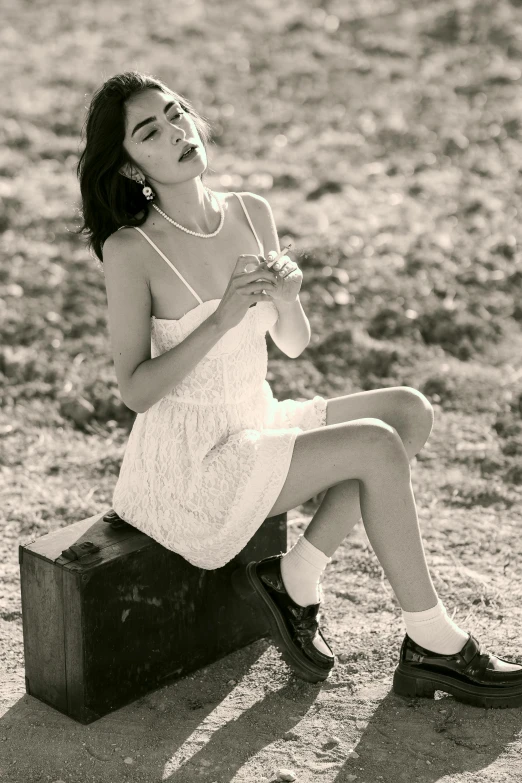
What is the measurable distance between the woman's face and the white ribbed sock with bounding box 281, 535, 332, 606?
1055 millimetres

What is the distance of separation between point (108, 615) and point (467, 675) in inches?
36.7

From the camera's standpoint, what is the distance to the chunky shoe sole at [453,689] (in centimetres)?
288

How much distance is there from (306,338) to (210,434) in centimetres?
50

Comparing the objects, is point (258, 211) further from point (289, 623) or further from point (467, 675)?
point (467, 675)

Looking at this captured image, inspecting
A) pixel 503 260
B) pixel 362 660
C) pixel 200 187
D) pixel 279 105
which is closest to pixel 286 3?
pixel 279 105

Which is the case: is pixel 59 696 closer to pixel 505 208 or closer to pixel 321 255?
pixel 321 255

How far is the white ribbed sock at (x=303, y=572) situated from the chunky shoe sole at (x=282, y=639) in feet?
0.21

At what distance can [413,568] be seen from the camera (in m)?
2.86

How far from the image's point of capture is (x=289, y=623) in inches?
118

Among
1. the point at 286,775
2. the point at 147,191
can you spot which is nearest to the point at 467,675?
the point at 286,775

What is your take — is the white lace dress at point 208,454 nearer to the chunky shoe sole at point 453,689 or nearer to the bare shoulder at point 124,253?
the bare shoulder at point 124,253

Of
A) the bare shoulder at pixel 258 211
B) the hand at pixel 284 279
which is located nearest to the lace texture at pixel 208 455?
the hand at pixel 284 279

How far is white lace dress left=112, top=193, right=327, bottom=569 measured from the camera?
2887 mm

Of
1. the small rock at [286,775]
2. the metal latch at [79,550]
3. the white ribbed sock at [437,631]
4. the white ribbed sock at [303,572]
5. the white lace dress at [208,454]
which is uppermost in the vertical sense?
the white lace dress at [208,454]
